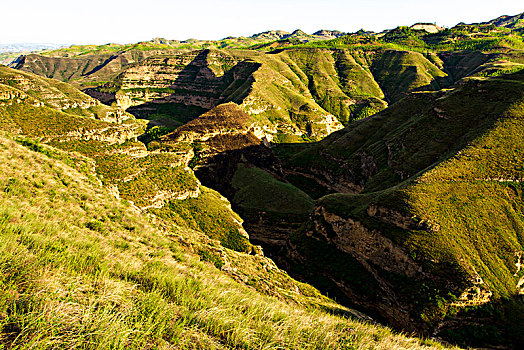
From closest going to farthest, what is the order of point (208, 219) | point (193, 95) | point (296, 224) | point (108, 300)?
1. point (108, 300)
2. point (208, 219)
3. point (296, 224)
4. point (193, 95)

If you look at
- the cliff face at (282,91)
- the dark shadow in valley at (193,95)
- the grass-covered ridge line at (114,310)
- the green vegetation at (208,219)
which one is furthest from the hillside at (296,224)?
the dark shadow in valley at (193,95)

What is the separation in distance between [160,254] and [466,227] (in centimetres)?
3523

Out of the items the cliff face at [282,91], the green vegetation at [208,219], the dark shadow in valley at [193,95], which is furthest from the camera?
the dark shadow in valley at [193,95]

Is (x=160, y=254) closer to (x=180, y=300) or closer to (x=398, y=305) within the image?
(x=180, y=300)

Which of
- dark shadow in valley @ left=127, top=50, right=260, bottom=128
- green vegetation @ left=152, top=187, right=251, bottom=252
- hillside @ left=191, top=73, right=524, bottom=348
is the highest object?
dark shadow in valley @ left=127, top=50, right=260, bottom=128

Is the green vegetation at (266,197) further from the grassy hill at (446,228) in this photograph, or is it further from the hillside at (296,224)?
the grassy hill at (446,228)

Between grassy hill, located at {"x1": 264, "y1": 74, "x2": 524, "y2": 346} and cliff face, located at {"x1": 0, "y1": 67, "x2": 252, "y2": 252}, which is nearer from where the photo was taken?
grassy hill, located at {"x1": 264, "y1": 74, "x2": 524, "y2": 346}

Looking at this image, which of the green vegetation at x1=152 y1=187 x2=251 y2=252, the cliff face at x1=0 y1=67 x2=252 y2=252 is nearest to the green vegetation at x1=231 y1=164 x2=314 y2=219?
the cliff face at x1=0 y1=67 x2=252 y2=252

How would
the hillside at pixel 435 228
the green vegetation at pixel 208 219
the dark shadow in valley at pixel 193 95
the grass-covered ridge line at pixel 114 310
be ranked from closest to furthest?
the grass-covered ridge line at pixel 114 310 → the hillside at pixel 435 228 → the green vegetation at pixel 208 219 → the dark shadow in valley at pixel 193 95

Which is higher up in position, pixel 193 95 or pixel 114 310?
pixel 193 95

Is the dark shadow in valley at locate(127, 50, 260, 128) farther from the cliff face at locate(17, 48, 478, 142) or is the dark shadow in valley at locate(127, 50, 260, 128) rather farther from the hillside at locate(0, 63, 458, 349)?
the hillside at locate(0, 63, 458, 349)

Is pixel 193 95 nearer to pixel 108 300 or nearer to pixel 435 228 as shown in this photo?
pixel 435 228

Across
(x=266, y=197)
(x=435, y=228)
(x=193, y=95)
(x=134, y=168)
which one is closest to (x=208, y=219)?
(x=134, y=168)

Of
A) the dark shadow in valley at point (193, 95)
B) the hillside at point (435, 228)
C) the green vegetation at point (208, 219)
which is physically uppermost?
the dark shadow in valley at point (193, 95)
